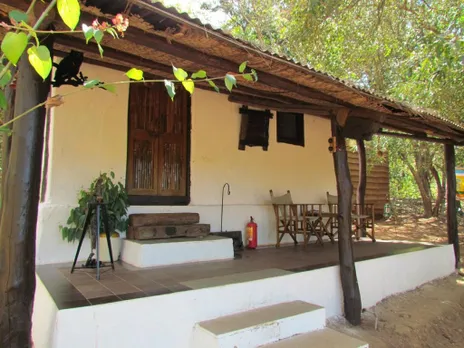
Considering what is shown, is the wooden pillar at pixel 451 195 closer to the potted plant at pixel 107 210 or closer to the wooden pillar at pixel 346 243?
the wooden pillar at pixel 346 243

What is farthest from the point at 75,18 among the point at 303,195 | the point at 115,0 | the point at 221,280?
the point at 303,195

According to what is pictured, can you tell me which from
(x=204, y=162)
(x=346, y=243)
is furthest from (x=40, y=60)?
(x=204, y=162)

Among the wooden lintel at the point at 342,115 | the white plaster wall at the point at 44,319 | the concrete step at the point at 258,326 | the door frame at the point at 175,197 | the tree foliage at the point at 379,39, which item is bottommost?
the concrete step at the point at 258,326

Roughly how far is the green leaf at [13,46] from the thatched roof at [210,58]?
A: 139 centimetres

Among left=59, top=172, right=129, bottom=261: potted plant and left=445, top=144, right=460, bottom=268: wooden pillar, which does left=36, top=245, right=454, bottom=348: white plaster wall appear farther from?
left=445, top=144, right=460, bottom=268: wooden pillar

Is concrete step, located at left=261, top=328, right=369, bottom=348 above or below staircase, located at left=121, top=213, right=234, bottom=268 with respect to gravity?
below

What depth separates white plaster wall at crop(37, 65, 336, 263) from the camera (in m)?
4.17

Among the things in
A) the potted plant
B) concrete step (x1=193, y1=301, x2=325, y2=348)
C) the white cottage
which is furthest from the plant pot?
concrete step (x1=193, y1=301, x2=325, y2=348)

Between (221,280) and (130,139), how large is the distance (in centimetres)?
231

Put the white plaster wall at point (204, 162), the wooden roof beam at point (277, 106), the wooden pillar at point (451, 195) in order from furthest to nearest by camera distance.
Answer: the wooden pillar at point (451, 195), the wooden roof beam at point (277, 106), the white plaster wall at point (204, 162)

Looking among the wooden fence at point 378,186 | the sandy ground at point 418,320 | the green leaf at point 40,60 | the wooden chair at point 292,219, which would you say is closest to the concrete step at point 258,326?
the sandy ground at point 418,320

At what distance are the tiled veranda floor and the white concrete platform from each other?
0.44ft

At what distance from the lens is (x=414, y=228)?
1030 cm

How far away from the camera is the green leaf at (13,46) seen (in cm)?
88
